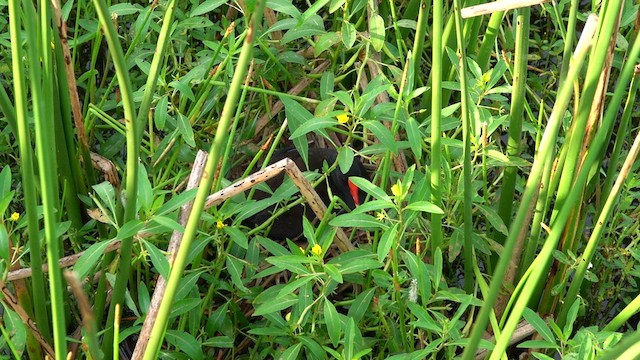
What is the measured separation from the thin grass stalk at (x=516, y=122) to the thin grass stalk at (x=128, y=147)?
561mm

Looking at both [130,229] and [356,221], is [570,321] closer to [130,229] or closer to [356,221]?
[356,221]

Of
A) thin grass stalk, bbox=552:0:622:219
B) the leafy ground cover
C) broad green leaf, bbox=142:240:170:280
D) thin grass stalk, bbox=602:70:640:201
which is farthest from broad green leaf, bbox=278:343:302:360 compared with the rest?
thin grass stalk, bbox=602:70:640:201

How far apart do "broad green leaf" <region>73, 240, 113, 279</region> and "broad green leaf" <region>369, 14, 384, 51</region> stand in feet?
1.84

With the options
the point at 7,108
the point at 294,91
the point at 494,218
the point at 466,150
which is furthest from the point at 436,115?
the point at 294,91

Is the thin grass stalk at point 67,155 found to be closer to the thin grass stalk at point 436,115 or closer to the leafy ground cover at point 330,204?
the leafy ground cover at point 330,204

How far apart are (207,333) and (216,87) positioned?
46cm

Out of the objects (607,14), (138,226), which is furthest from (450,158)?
(138,226)

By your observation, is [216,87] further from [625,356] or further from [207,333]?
[625,356]

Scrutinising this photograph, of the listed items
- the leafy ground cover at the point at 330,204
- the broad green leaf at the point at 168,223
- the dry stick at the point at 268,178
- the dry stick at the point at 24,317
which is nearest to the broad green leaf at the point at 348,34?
the leafy ground cover at the point at 330,204

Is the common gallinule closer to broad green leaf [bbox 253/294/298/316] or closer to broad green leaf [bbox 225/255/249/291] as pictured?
broad green leaf [bbox 225/255/249/291]

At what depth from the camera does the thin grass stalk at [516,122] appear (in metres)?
1.24

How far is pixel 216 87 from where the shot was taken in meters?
1.57

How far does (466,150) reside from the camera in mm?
1146

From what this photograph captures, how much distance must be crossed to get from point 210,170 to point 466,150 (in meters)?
0.51
